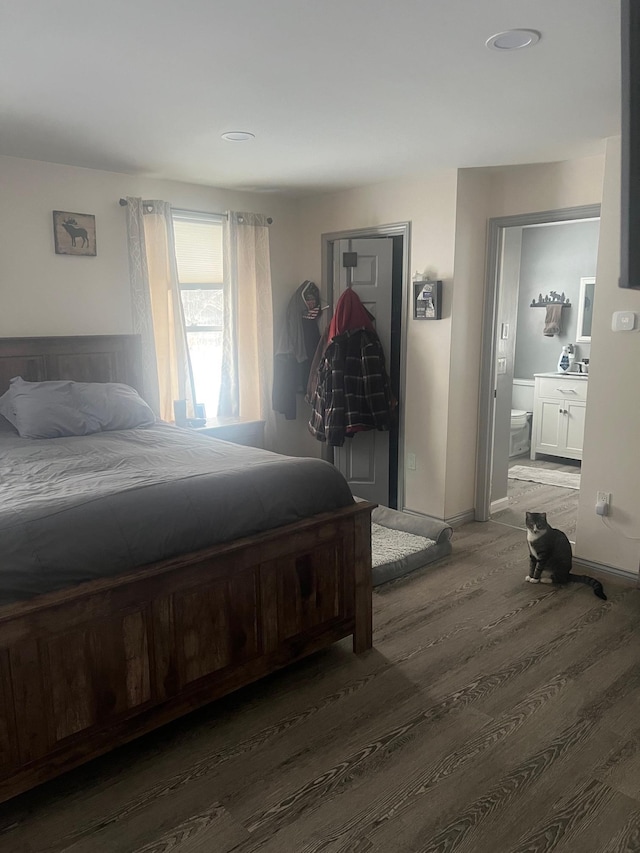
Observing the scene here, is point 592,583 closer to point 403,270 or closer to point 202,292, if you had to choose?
point 403,270

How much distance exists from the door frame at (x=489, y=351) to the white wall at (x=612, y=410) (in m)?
0.64

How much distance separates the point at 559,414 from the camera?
6160mm

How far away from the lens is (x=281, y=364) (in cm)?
502

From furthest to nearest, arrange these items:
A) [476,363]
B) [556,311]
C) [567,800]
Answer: [556,311] < [476,363] < [567,800]

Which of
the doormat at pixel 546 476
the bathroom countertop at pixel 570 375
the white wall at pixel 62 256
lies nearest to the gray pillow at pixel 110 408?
the white wall at pixel 62 256

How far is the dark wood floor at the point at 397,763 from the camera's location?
181 centimetres

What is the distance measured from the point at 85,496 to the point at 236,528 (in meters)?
0.54

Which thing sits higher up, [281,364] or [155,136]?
[155,136]

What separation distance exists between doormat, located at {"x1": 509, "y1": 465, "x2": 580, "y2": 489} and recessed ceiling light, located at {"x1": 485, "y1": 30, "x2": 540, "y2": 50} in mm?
4066

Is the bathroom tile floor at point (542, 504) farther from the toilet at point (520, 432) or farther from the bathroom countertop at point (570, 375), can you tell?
the bathroom countertop at point (570, 375)

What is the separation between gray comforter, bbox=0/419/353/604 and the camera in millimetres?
1849

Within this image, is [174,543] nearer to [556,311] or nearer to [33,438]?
[33,438]

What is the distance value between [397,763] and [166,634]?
0.89m

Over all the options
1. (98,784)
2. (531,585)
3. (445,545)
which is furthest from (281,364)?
(98,784)
